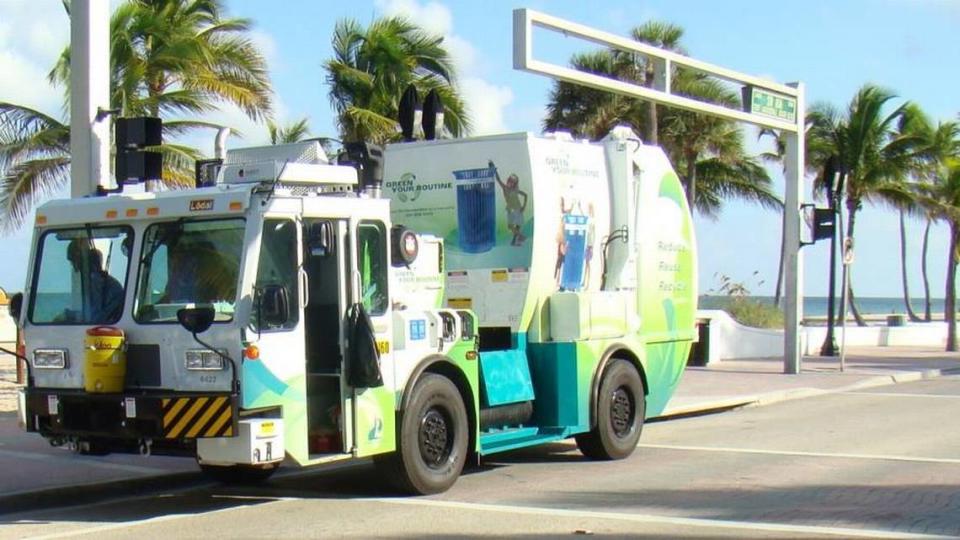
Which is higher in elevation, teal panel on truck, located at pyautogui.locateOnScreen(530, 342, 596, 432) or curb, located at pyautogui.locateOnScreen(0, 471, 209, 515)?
teal panel on truck, located at pyautogui.locateOnScreen(530, 342, 596, 432)

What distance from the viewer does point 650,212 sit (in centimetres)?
1374

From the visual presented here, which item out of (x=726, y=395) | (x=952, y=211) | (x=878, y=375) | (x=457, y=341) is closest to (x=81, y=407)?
(x=457, y=341)

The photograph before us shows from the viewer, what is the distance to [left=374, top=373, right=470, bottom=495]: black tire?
10.3 metres

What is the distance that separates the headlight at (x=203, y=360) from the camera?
909 centimetres

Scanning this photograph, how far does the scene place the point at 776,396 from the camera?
2034 centimetres

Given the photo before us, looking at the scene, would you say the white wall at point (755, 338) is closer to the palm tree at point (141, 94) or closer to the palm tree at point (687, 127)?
the palm tree at point (687, 127)

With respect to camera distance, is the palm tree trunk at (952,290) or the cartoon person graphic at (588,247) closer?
the cartoon person graphic at (588,247)

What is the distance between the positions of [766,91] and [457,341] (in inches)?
560

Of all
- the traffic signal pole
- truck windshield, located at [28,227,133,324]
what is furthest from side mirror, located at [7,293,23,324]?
the traffic signal pole

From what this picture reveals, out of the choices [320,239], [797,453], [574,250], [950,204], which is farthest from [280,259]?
[950,204]

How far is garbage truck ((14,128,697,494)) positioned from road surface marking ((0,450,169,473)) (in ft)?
2.85

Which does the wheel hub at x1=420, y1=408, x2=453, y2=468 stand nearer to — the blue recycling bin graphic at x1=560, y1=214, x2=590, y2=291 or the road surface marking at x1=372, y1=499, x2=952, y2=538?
the road surface marking at x1=372, y1=499, x2=952, y2=538

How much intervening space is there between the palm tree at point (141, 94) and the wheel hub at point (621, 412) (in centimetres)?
928

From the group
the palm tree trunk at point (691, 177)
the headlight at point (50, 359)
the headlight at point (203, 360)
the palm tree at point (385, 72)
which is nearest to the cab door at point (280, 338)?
the headlight at point (203, 360)
